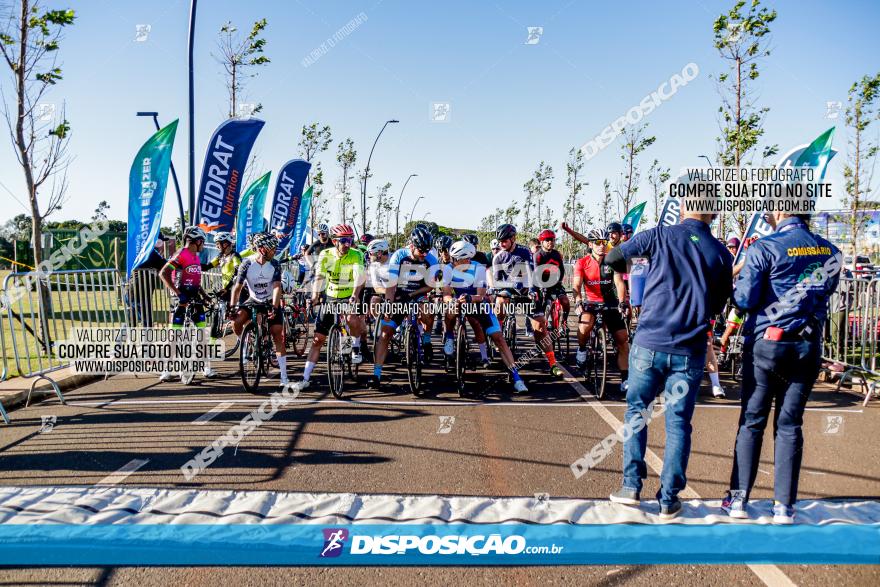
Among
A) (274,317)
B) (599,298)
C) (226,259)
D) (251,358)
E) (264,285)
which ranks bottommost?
(251,358)

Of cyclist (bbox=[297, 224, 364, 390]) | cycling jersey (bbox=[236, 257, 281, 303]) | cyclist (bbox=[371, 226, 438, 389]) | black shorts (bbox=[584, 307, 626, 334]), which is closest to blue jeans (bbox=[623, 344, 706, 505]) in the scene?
black shorts (bbox=[584, 307, 626, 334])

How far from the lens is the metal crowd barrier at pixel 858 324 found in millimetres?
7797

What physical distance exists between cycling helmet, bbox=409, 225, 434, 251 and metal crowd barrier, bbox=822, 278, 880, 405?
5678 millimetres

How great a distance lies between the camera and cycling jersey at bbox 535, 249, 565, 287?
9336 millimetres

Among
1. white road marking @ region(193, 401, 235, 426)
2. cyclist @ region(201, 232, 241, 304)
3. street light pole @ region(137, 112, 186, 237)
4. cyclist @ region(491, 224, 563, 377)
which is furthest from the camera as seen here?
street light pole @ region(137, 112, 186, 237)

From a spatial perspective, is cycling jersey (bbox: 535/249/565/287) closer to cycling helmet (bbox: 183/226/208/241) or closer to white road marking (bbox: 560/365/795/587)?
white road marking (bbox: 560/365/795/587)

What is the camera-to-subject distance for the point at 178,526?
3389mm

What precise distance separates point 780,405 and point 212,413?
18.7 feet

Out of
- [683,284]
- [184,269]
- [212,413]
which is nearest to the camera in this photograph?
[683,284]

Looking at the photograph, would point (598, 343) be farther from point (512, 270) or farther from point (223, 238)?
point (223, 238)

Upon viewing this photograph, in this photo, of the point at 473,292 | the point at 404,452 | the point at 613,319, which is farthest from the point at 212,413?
the point at 613,319

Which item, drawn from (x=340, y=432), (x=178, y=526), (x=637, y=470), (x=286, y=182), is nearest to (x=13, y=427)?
(x=340, y=432)

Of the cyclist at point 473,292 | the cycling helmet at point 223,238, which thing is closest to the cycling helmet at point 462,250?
the cyclist at point 473,292

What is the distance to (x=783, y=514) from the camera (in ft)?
11.7
